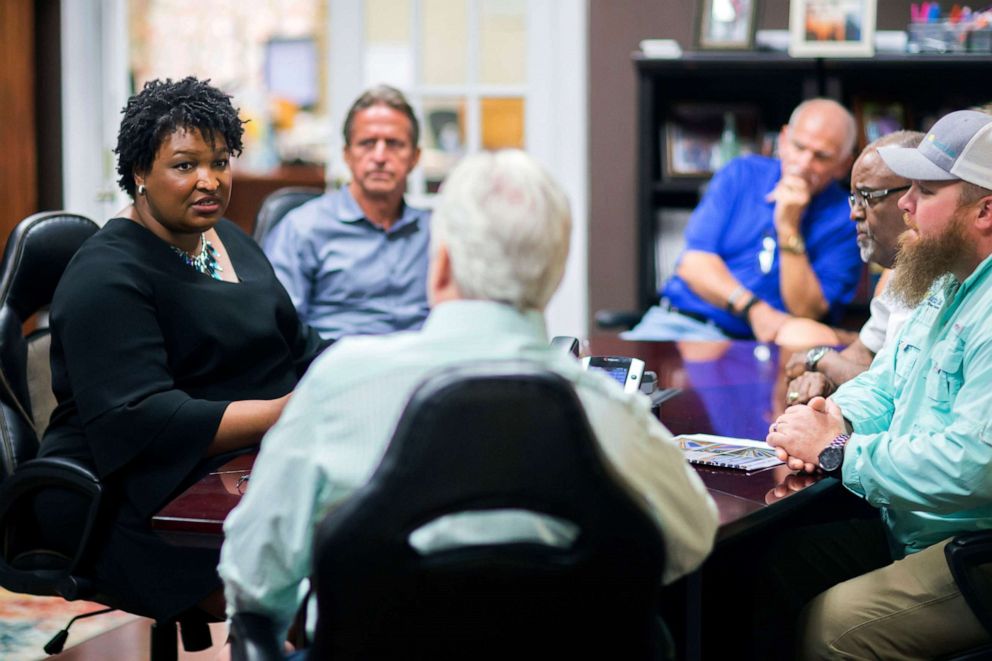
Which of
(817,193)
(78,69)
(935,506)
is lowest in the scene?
(935,506)

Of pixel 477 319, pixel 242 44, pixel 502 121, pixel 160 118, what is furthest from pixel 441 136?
pixel 242 44

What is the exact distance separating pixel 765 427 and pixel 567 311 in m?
2.67

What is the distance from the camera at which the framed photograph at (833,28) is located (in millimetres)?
4152

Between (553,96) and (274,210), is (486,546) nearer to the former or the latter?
(274,210)

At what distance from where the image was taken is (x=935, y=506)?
1.70m

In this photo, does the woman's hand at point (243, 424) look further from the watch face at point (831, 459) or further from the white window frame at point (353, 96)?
the white window frame at point (353, 96)

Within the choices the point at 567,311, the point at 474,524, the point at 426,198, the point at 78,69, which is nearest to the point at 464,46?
the point at 426,198

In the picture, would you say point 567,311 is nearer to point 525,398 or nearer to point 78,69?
point 78,69

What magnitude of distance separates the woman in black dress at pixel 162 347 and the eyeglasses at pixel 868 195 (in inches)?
47.5

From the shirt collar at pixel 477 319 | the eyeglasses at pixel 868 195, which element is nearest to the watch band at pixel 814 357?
the eyeglasses at pixel 868 195

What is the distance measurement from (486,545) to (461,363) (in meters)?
0.19

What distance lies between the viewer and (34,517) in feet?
7.10

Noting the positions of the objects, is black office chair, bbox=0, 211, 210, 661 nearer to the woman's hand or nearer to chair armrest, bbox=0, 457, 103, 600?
chair armrest, bbox=0, 457, 103, 600

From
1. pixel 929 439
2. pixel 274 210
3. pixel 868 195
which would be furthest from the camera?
pixel 274 210
